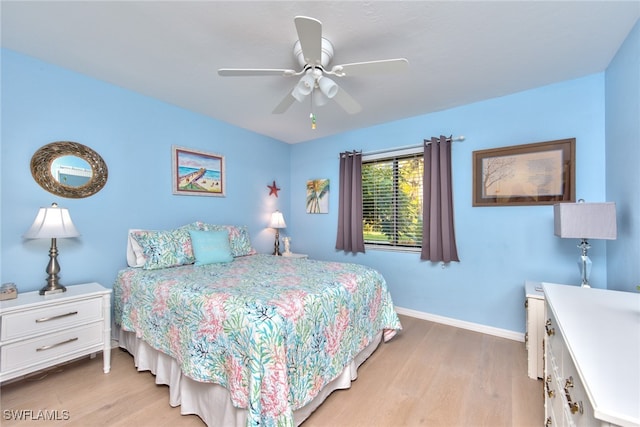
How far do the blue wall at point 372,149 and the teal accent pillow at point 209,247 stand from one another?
1.74 feet

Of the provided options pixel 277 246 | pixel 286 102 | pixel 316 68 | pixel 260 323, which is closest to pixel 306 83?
pixel 316 68

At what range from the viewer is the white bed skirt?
1.46 metres

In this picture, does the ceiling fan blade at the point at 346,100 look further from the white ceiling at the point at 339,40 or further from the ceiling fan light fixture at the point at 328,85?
the white ceiling at the point at 339,40

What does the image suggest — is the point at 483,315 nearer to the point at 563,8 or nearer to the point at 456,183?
the point at 456,183

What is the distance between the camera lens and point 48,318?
5.88ft

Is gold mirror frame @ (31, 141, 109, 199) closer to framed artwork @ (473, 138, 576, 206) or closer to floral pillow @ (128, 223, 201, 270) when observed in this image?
floral pillow @ (128, 223, 201, 270)

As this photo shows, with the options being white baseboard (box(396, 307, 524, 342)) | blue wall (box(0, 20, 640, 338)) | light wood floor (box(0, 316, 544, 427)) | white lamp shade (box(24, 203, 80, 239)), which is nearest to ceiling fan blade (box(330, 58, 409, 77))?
blue wall (box(0, 20, 640, 338))

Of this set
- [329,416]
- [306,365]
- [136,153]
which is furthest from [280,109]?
[329,416]

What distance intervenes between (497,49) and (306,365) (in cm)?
250

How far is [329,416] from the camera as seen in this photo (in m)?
1.63

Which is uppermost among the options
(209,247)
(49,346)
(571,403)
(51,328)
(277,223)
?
(277,223)

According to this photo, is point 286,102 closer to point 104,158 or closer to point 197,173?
point 197,173

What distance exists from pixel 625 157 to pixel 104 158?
13.7 ft

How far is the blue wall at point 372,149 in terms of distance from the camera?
6.57 feet
